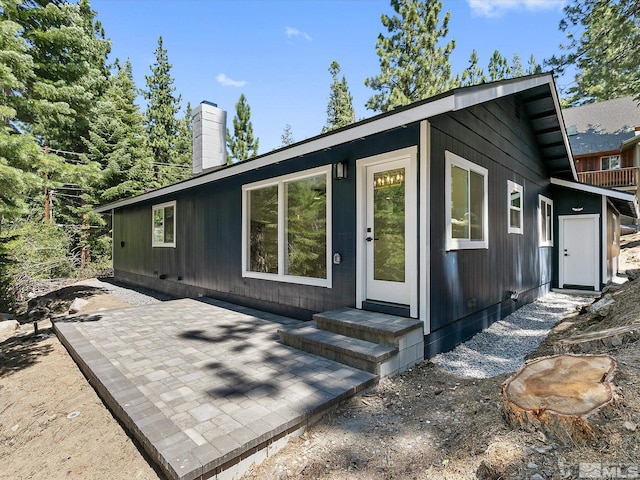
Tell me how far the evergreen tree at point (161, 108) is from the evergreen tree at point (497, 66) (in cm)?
2021

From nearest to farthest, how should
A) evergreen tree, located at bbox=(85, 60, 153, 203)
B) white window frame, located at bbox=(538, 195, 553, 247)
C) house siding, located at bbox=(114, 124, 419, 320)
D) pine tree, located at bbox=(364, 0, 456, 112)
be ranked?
1. house siding, located at bbox=(114, 124, 419, 320)
2. white window frame, located at bbox=(538, 195, 553, 247)
3. pine tree, located at bbox=(364, 0, 456, 112)
4. evergreen tree, located at bbox=(85, 60, 153, 203)

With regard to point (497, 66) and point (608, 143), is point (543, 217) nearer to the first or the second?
point (608, 143)

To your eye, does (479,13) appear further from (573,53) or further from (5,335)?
(5,335)

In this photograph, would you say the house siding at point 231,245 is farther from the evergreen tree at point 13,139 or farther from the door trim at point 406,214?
the evergreen tree at point 13,139

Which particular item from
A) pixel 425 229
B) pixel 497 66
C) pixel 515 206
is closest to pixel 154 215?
pixel 425 229

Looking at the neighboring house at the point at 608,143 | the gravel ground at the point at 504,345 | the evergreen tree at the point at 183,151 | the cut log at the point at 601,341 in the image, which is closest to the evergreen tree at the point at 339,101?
the evergreen tree at the point at 183,151

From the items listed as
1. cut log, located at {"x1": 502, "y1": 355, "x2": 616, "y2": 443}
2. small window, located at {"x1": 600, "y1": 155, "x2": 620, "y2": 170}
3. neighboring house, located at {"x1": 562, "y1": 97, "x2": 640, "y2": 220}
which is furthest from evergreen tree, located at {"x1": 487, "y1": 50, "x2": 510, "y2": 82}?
cut log, located at {"x1": 502, "y1": 355, "x2": 616, "y2": 443}

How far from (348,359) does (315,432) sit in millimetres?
967

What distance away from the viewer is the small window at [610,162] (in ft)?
58.0

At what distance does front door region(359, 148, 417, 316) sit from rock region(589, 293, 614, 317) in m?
2.56

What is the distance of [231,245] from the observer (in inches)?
259

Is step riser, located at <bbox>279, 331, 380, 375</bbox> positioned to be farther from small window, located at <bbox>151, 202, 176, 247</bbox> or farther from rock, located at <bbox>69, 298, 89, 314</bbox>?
rock, located at <bbox>69, 298, 89, 314</bbox>

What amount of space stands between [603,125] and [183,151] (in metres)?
24.6

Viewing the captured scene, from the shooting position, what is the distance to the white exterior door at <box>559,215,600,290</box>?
26.6 ft
